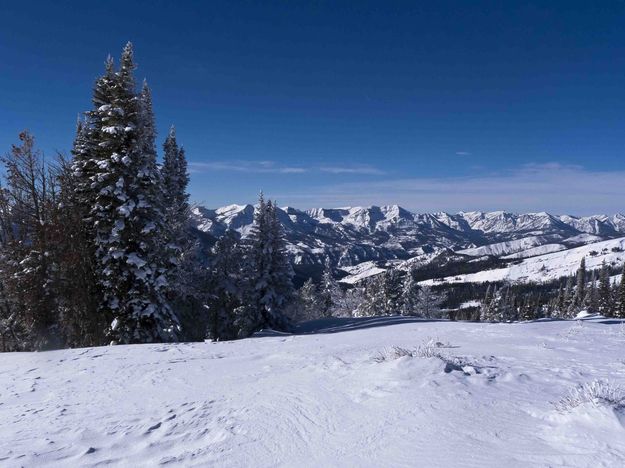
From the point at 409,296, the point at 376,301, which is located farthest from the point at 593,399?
the point at 409,296

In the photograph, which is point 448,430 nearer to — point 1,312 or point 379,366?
point 379,366

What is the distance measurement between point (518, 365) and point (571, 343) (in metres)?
4.11

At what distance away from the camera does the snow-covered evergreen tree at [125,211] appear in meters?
16.5

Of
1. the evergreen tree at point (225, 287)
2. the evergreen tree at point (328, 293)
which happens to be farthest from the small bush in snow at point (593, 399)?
the evergreen tree at point (328, 293)

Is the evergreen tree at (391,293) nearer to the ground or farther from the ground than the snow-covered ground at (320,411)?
nearer to the ground

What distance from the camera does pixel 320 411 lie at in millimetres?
5352

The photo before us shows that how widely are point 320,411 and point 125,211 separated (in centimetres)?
1405

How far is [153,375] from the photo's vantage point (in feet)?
25.7

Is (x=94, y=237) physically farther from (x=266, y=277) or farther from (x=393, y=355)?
(x=393, y=355)

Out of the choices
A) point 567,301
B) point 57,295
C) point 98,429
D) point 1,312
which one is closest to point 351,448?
point 98,429

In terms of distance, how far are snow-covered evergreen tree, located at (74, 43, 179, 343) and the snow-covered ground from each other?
779cm

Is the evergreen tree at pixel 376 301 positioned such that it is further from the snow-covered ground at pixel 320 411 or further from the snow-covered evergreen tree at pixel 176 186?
the snow-covered ground at pixel 320 411

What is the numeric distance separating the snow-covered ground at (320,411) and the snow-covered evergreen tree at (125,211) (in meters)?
7.79

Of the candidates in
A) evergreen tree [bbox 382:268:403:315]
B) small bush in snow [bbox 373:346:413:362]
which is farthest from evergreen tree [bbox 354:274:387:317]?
small bush in snow [bbox 373:346:413:362]
